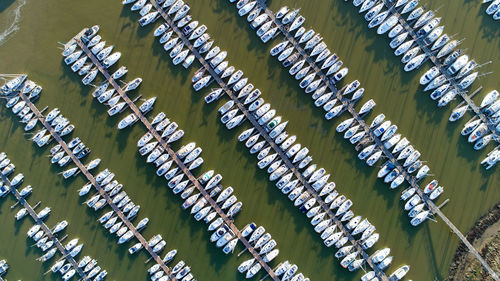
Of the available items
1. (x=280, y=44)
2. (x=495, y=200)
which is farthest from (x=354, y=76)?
(x=495, y=200)

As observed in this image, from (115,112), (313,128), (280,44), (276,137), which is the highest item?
(115,112)

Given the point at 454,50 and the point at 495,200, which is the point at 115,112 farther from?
the point at 495,200

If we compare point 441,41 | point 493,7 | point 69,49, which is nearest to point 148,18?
point 69,49

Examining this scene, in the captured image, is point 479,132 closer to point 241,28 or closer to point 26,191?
point 241,28

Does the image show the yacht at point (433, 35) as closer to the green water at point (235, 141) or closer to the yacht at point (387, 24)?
the green water at point (235, 141)

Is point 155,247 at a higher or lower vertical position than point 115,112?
lower

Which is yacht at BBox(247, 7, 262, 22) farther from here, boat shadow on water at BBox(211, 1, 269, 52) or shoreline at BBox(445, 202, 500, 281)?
shoreline at BBox(445, 202, 500, 281)
